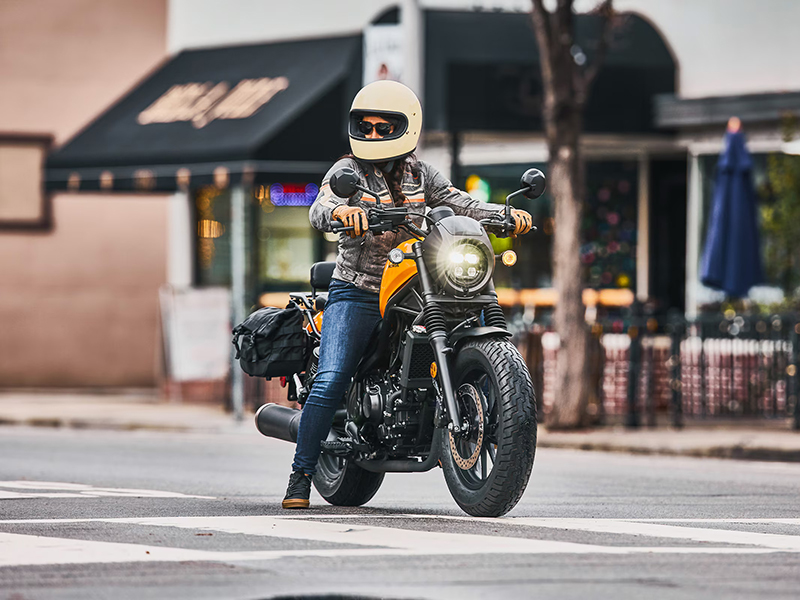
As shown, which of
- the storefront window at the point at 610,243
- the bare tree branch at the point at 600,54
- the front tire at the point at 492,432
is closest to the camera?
the front tire at the point at 492,432

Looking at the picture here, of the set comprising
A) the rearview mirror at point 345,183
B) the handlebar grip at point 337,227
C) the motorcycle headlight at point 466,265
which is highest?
the rearview mirror at point 345,183

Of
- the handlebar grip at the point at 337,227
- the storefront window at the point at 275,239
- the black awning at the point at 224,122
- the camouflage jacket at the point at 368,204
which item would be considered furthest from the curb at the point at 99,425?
the handlebar grip at the point at 337,227

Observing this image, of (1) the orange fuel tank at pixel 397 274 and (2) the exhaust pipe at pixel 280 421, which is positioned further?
(2) the exhaust pipe at pixel 280 421

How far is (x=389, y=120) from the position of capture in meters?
8.24

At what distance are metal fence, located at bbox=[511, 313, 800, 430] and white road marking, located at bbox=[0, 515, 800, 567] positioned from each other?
880cm

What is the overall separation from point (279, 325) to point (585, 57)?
471 inches

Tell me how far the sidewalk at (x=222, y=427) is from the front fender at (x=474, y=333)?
280 inches

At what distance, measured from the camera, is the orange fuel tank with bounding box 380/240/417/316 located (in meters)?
8.02

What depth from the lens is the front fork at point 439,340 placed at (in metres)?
7.71

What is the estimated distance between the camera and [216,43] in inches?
904

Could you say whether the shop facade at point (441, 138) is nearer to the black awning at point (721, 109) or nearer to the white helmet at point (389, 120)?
the black awning at point (721, 109)

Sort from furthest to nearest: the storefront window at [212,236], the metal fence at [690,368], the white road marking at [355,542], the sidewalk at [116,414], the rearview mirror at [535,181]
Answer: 1. the storefront window at [212,236]
2. the sidewalk at [116,414]
3. the metal fence at [690,368]
4. the rearview mirror at [535,181]
5. the white road marking at [355,542]

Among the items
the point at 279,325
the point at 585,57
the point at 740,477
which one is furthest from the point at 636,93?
the point at 279,325

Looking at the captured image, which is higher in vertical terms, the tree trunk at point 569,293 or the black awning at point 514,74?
the black awning at point 514,74
